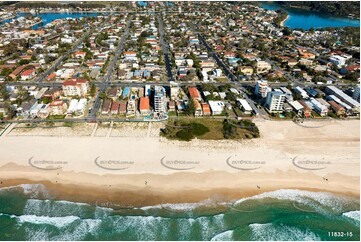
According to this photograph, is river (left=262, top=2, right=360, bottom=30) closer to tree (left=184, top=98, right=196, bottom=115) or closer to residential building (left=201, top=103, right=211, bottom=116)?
residential building (left=201, top=103, right=211, bottom=116)

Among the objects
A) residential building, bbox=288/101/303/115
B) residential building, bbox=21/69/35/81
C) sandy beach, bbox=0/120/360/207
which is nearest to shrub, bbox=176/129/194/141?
Result: sandy beach, bbox=0/120/360/207

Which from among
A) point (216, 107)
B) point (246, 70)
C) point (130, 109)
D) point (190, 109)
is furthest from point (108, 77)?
point (246, 70)

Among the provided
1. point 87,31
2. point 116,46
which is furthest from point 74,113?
point 87,31

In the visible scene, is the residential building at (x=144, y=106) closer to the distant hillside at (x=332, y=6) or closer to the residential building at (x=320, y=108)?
the residential building at (x=320, y=108)

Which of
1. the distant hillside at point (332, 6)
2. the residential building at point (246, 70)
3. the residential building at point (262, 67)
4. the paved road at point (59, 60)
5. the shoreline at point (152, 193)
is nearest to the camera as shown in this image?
the shoreline at point (152, 193)

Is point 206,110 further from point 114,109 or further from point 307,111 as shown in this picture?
point 307,111

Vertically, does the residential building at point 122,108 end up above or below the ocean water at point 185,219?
above

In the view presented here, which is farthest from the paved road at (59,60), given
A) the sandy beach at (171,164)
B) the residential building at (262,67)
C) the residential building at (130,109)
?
the residential building at (262,67)
